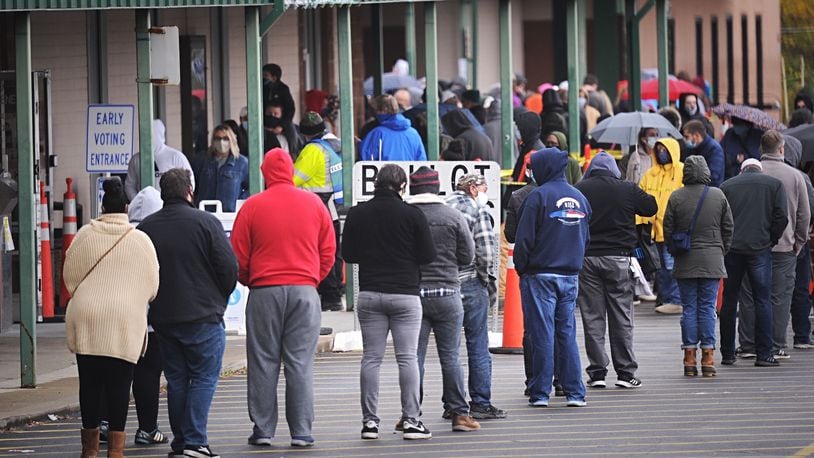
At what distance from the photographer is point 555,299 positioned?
13.7 metres

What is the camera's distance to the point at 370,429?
12.2m

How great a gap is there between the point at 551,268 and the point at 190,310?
10.6 ft

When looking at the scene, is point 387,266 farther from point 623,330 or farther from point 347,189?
point 347,189

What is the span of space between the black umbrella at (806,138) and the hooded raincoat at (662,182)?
136cm

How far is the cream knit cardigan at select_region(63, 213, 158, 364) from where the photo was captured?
11094mm

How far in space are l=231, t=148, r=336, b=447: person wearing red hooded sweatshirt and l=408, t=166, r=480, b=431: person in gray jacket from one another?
3.03ft

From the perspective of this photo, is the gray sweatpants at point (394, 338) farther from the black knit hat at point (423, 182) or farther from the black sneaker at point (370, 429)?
the black knit hat at point (423, 182)

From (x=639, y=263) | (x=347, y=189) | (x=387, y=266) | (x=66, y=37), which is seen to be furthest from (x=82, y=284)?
(x=66, y=37)

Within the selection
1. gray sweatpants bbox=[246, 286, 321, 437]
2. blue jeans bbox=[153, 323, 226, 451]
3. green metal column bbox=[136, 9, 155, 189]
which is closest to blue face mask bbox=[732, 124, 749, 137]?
green metal column bbox=[136, 9, 155, 189]

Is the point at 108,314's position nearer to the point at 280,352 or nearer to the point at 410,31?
the point at 280,352

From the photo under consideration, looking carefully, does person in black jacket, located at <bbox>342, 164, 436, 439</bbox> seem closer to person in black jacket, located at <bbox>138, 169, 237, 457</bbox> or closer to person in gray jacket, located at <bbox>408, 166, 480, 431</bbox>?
person in gray jacket, located at <bbox>408, 166, 480, 431</bbox>

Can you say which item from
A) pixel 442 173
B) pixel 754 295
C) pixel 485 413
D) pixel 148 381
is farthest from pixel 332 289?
pixel 148 381

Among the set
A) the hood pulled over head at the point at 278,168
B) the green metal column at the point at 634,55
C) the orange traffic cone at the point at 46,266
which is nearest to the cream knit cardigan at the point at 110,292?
the hood pulled over head at the point at 278,168

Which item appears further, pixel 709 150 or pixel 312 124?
pixel 709 150
